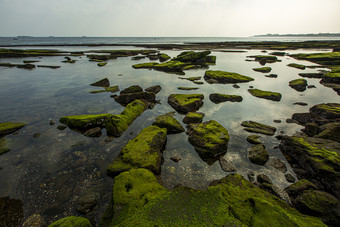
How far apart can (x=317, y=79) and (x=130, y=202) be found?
124 ft

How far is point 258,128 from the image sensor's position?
11.9m

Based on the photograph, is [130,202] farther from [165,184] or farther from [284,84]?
[284,84]

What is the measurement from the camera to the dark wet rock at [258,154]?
8477 mm

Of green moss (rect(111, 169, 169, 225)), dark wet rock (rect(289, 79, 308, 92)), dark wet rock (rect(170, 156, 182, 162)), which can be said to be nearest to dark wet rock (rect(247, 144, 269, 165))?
dark wet rock (rect(170, 156, 182, 162))

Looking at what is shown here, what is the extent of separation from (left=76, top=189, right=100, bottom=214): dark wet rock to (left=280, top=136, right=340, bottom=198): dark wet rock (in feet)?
33.2

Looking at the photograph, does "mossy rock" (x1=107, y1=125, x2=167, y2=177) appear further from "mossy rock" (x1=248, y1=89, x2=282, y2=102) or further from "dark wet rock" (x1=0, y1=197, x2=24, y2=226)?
"mossy rock" (x1=248, y1=89, x2=282, y2=102)

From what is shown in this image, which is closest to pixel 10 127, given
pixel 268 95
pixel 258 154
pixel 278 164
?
pixel 258 154

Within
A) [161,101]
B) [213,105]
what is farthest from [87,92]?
[213,105]

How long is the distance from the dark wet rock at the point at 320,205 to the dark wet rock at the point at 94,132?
12041 mm

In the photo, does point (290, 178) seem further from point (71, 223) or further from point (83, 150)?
point (83, 150)

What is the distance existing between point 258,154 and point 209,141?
290 cm

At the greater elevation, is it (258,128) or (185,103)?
(185,103)

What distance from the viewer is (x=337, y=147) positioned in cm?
833

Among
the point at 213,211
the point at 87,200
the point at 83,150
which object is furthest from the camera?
the point at 83,150
